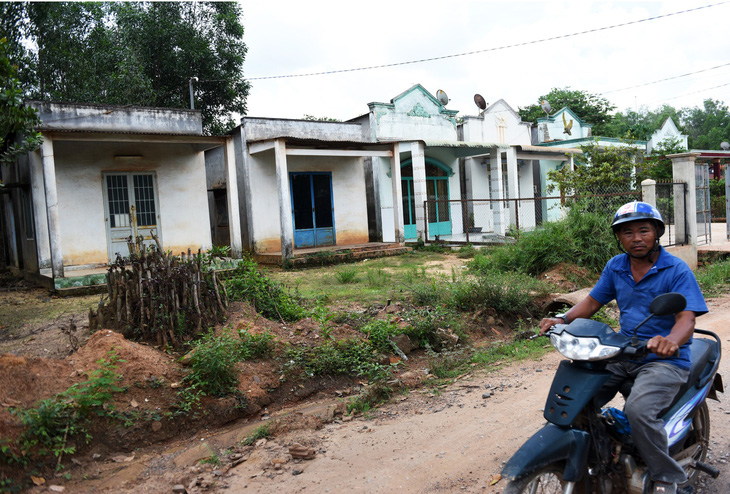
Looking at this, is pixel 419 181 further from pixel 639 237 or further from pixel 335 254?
pixel 639 237

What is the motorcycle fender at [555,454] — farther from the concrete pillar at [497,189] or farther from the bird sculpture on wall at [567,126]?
the bird sculpture on wall at [567,126]

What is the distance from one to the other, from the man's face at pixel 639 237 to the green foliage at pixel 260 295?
4872mm

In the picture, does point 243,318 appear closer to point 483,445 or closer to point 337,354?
point 337,354

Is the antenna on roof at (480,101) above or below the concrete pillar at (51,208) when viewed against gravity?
above

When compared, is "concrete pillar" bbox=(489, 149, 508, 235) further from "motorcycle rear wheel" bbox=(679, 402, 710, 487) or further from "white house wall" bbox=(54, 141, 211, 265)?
→ "motorcycle rear wheel" bbox=(679, 402, 710, 487)

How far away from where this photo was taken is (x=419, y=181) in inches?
657

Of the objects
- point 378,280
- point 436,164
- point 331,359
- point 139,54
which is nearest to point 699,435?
point 331,359

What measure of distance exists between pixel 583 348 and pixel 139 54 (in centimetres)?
2253

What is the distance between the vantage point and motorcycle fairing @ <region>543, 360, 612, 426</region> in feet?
7.68

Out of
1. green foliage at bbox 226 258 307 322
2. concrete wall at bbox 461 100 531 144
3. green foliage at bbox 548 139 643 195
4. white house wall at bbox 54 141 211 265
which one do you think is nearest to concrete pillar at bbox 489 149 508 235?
Result: concrete wall at bbox 461 100 531 144

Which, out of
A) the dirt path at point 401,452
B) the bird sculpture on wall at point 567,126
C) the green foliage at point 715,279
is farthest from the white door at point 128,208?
the bird sculpture on wall at point 567,126

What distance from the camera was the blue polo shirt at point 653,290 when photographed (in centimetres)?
262

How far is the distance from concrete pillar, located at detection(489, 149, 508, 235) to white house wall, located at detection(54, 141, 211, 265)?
967cm

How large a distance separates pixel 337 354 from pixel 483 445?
2.44m
